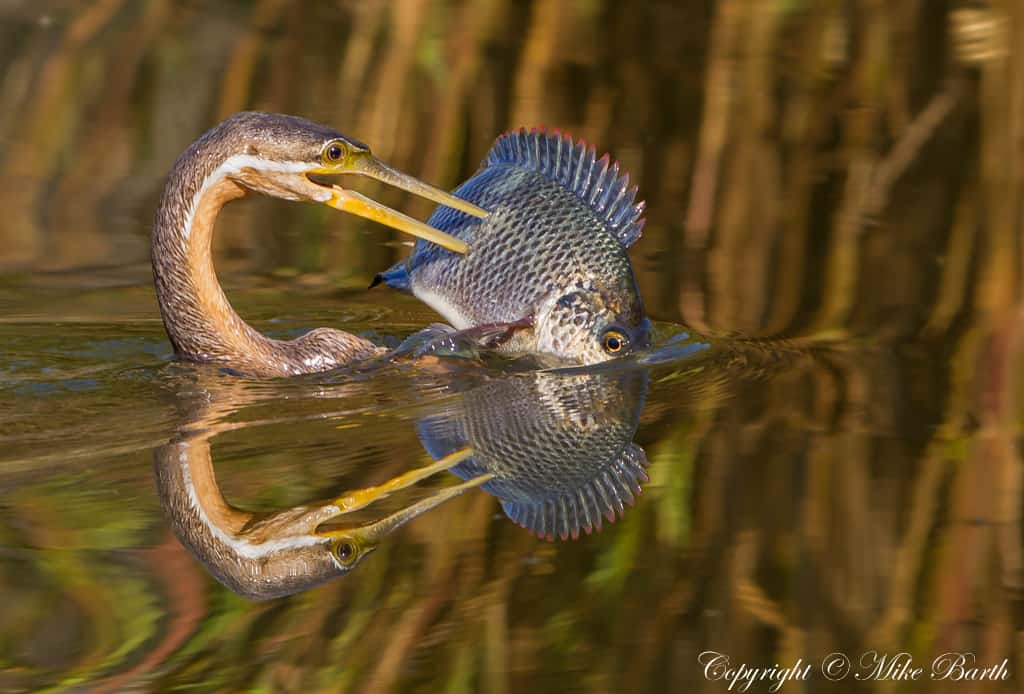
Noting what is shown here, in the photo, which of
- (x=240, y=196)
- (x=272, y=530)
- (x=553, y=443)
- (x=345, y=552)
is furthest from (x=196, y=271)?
(x=345, y=552)

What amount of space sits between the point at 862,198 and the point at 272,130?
3.78 m

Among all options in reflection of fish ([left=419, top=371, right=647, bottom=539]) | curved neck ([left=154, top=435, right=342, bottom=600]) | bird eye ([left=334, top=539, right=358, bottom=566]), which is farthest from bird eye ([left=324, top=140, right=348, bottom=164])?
bird eye ([left=334, top=539, right=358, bottom=566])

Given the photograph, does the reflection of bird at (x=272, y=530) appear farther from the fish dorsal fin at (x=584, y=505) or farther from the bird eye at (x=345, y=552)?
the fish dorsal fin at (x=584, y=505)

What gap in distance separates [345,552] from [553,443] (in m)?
1.21

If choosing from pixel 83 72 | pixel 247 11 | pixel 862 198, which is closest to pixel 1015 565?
pixel 862 198

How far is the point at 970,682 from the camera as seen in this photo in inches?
163

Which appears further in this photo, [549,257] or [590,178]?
[590,178]

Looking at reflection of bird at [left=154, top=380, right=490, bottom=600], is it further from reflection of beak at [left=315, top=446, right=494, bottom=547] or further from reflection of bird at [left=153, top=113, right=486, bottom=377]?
reflection of bird at [left=153, top=113, right=486, bottom=377]

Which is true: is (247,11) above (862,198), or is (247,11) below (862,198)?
above

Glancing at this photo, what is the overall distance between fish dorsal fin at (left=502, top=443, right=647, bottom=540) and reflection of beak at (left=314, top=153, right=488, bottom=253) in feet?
4.49

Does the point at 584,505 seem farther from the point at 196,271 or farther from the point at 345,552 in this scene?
the point at 196,271

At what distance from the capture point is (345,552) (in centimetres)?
473

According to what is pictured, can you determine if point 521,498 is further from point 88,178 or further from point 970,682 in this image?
point 88,178

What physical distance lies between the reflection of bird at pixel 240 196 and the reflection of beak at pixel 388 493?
1.21 m
